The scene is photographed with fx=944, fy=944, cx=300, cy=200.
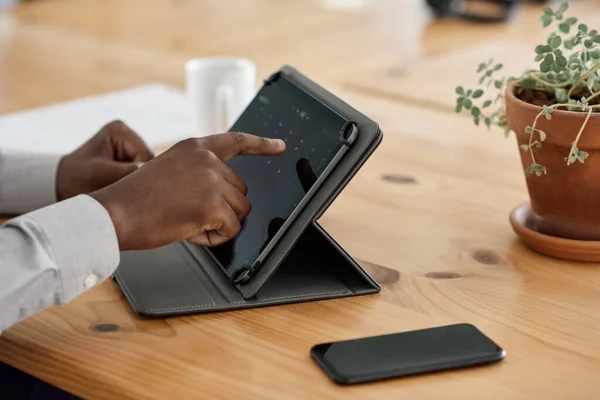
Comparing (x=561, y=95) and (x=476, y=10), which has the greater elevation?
(x=561, y=95)

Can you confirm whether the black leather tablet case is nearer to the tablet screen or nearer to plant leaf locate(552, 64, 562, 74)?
the tablet screen

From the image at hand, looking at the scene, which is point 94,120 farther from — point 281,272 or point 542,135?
point 542,135

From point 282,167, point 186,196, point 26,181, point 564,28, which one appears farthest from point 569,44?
point 26,181

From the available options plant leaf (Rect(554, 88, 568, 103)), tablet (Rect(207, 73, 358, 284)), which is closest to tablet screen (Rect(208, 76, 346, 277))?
tablet (Rect(207, 73, 358, 284))

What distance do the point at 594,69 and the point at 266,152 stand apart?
35 cm

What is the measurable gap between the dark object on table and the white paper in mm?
997

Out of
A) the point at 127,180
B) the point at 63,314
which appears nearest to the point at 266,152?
the point at 127,180

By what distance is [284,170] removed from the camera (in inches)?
38.1

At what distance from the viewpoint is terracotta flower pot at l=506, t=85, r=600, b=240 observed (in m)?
0.98

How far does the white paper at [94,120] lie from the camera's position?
151 cm

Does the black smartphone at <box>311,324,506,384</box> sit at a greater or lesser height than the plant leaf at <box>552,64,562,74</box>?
lesser

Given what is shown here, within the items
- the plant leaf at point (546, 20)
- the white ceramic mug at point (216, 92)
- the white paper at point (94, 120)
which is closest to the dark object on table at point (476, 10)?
the white paper at point (94, 120)

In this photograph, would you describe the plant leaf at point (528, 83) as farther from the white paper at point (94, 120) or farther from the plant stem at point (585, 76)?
the white paper at point (94, 120)

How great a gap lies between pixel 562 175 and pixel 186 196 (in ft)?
1.34
